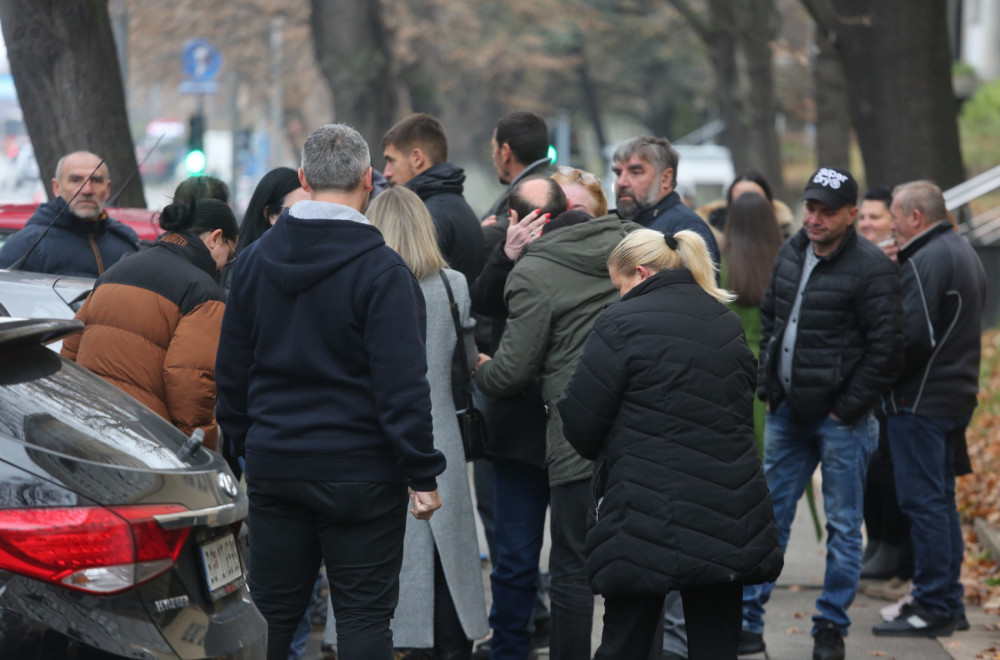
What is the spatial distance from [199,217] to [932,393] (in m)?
3.67

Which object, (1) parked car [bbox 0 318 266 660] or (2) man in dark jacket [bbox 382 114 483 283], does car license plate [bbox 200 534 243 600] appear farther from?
(2) man in dark jacket [bbox 382 114 483 283]

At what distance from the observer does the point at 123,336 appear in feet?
16.4

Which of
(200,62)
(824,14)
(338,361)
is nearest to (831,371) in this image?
(338,361)

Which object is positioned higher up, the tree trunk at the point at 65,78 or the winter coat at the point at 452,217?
the tree trunk at the point at 65,78

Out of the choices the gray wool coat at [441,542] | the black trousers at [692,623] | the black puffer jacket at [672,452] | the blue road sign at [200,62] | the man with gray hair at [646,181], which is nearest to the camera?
the black puffer jacket at [672,452]

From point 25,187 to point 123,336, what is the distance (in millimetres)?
22317

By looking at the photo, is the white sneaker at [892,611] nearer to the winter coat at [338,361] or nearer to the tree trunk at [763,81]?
the winter coat at [338,361]

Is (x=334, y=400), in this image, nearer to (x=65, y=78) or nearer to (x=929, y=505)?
(x=929, y=505)

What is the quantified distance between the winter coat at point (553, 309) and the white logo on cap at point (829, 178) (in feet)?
3.88

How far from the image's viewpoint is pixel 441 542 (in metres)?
5.46

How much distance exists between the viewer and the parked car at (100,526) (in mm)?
3047

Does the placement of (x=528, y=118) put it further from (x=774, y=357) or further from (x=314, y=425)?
(x=314, y=425)

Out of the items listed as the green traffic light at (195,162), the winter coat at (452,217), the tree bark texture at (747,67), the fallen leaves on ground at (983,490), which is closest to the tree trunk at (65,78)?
the green traffic light at (195,162)

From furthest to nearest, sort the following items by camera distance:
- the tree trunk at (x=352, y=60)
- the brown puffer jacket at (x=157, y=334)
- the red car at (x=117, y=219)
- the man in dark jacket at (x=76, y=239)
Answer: the tree trunk at (x=352, y=60)
the red car at (x=117, y=219)
the man in dark jacket at (x=76, y=239)
the brown puffer jacket at (x=157, y=334)
